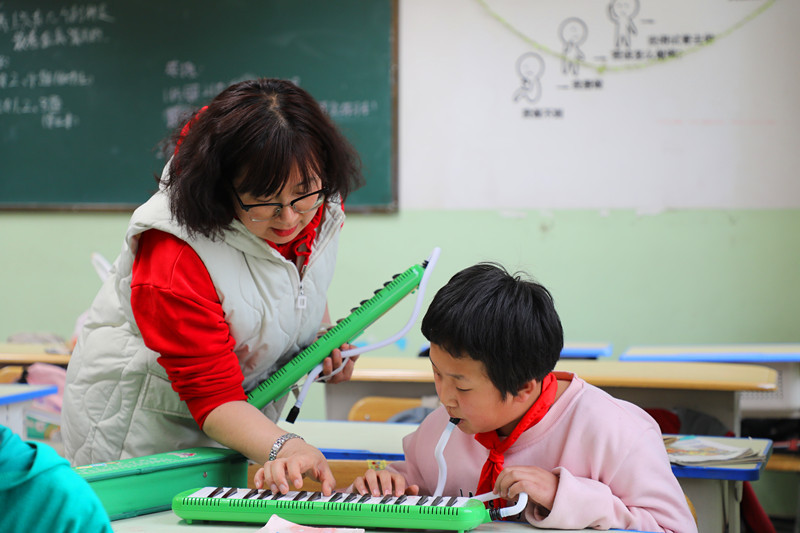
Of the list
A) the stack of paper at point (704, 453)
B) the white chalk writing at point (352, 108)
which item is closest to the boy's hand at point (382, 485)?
the stack of paper at point (704, 453)

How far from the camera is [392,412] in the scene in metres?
2.57

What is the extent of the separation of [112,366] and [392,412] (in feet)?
4.25

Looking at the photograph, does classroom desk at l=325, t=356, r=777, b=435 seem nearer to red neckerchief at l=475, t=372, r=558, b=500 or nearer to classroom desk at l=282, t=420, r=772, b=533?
classroom desk at l=282, t=420, r=772, b=533

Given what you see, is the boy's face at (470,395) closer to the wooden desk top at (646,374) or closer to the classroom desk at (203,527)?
the classroom desk at (203,527)

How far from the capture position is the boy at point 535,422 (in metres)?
1.07

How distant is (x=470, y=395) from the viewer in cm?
114

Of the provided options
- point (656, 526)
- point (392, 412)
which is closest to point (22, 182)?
point (392, 412)

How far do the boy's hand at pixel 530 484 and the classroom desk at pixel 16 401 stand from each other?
1.56 m

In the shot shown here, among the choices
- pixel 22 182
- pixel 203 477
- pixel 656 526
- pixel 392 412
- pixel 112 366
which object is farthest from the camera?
pixel 22 182

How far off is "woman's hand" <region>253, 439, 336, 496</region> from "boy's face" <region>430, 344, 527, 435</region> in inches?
8.0

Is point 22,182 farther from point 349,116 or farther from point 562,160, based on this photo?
point 562,160

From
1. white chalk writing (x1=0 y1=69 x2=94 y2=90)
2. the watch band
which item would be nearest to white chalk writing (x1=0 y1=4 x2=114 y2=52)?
white chalk writing (x1=0 y1=69 x2=94 y2=90)

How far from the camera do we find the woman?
48.3 inches

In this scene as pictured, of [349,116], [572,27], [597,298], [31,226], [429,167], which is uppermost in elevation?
[572,27]
